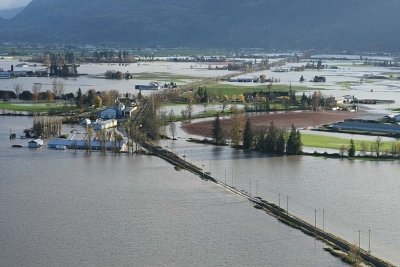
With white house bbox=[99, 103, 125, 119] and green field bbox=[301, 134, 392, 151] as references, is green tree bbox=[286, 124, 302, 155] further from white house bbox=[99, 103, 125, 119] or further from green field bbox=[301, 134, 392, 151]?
white house bbox=[99, 103, 125, 119]

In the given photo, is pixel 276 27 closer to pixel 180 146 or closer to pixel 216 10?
pixel 216 10

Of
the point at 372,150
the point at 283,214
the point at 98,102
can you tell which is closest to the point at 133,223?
the point at 283,214

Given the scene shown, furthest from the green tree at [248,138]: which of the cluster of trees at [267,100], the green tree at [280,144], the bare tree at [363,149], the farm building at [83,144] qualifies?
the cluster of trees at [267,100]

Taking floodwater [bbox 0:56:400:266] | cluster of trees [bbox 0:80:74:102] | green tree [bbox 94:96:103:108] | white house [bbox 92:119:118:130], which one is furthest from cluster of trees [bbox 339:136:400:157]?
cluster of trees [bbox 0:80:74:102]

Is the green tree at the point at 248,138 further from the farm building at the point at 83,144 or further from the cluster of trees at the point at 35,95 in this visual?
the cluster of trees at the point at 35,95

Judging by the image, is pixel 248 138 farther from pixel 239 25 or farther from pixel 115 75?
pixel 239 25
